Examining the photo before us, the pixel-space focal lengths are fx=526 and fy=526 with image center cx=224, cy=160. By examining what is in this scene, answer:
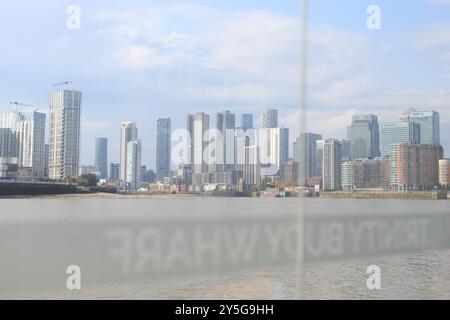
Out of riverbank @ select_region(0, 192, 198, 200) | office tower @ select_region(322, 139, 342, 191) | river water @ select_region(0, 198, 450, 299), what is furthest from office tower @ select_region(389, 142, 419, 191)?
river water @ select_region(0, 198, 450, 299)

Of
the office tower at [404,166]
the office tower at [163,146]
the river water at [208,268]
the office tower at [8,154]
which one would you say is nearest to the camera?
the river water at [208,268]

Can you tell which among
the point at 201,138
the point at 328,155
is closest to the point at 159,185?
the point at 201,138

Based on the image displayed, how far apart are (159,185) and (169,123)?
9492 mm

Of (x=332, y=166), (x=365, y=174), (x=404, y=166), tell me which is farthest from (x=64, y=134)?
(x=404, y=166)

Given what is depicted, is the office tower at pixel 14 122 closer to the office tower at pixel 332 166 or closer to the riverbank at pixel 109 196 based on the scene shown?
the riverbank at pixel 109 196

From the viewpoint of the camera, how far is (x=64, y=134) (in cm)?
3753

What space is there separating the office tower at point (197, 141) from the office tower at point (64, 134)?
7.27 metres

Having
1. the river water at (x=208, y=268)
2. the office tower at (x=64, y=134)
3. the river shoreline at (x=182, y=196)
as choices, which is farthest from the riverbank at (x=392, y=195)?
the river water at (x=208, y=268)

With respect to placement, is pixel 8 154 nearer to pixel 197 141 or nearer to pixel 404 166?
pixel 197 141

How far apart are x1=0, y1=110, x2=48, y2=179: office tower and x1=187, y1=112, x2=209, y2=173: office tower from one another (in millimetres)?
13006

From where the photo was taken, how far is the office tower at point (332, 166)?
32.9 metres

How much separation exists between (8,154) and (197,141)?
20759 mm

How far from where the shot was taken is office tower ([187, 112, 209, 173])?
33188 millimetres

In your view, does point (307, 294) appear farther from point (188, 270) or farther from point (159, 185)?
point (159, 185)
